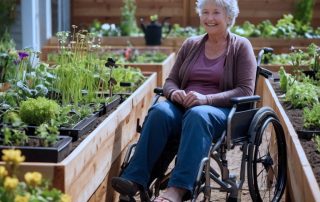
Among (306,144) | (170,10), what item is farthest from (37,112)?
(170,10)

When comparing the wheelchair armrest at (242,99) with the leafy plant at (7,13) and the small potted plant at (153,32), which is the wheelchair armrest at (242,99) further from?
the small potted plant at (153,32)

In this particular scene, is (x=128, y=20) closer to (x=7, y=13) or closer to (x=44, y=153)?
(x=7, y=13)

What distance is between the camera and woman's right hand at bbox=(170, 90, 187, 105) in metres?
3.34

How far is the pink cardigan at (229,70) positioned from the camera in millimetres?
3363

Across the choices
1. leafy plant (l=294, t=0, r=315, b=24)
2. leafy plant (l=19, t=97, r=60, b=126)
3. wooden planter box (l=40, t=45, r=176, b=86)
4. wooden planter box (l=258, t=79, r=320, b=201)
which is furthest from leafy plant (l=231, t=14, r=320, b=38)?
leafy plant (l=19, t=97, r=60, b=126)

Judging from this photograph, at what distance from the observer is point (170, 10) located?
411 inches

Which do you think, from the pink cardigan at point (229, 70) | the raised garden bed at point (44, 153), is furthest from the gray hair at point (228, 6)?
the raised garden bed at point (44, 153)

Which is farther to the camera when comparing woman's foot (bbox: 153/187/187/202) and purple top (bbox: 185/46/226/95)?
purple top (bbox: 185/46/226/95)

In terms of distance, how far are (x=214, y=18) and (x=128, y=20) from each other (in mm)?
6241

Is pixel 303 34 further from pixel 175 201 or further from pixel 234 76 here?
pixel 175 201

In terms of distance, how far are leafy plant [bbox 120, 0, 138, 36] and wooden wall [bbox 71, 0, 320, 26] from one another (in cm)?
57

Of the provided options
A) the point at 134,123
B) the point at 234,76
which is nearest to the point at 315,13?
the point at 134,123

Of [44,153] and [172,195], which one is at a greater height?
[44,153]

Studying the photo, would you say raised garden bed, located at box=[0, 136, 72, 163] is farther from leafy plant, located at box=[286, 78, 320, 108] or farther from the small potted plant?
the small potted plant
